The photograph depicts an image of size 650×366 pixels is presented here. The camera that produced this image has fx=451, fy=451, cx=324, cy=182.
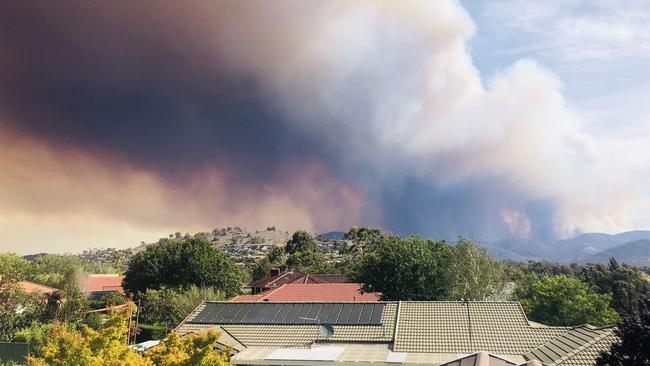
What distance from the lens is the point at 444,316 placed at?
107 feet

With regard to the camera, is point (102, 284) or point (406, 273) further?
point (102, 284)

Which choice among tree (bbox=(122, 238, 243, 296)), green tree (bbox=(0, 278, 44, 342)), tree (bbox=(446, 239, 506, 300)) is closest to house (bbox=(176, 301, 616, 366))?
tree (bbox=(446, 239, 506, 300))

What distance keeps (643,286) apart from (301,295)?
3010 inches

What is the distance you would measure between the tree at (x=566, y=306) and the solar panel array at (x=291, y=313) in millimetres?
23880

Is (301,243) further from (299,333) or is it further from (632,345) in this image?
(632,345)

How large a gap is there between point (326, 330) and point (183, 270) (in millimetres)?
45728

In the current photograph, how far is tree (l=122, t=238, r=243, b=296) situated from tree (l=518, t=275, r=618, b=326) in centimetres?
4520

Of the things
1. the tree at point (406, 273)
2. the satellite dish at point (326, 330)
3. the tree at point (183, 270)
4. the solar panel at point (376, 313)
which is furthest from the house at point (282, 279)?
the satellite dish at point (326, 330)

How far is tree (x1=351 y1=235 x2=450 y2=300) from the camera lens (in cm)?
5147

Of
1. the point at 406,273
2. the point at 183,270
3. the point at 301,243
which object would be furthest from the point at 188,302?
the point at 301,243

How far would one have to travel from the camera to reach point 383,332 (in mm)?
31406

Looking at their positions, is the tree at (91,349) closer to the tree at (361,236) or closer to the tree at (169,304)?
the tree at (169,304)

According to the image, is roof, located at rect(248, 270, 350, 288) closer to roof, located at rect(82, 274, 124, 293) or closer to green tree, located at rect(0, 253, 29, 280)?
green tree, located at rect(0, 253, 29, 280)

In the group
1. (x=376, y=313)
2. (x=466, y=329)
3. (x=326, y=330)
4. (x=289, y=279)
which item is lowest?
(x=326, y=330)
